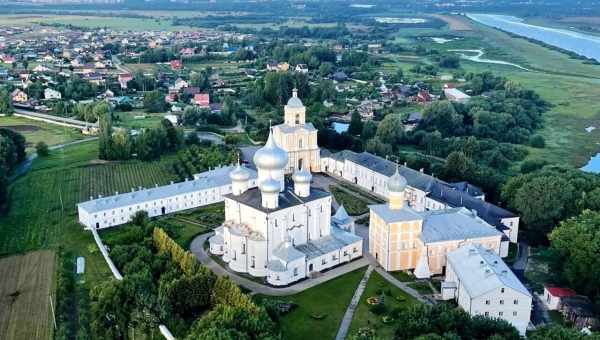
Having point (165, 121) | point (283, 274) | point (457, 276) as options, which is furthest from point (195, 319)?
point (165, 121)

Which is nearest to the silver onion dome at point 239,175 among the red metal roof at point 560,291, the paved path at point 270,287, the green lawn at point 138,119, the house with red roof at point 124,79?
the paved path at point 270,287

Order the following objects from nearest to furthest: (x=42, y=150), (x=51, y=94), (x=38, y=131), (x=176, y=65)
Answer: (x=42, y=150) < (x=38, y=131) < (x=51, y=94) < (x=176, y=65)

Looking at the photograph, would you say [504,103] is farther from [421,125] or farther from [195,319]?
[195,319]

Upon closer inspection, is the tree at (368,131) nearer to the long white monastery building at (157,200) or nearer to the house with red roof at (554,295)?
the long white monastery building at (157,200)

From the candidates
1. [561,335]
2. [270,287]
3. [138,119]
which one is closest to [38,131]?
[138,119]

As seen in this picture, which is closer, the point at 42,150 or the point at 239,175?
the point at 239,175

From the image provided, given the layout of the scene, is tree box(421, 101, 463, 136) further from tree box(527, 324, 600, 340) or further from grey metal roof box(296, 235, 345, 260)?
tree box(527, 324, 600, 340)

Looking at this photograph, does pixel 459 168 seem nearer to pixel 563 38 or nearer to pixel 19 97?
pixel 19 97
